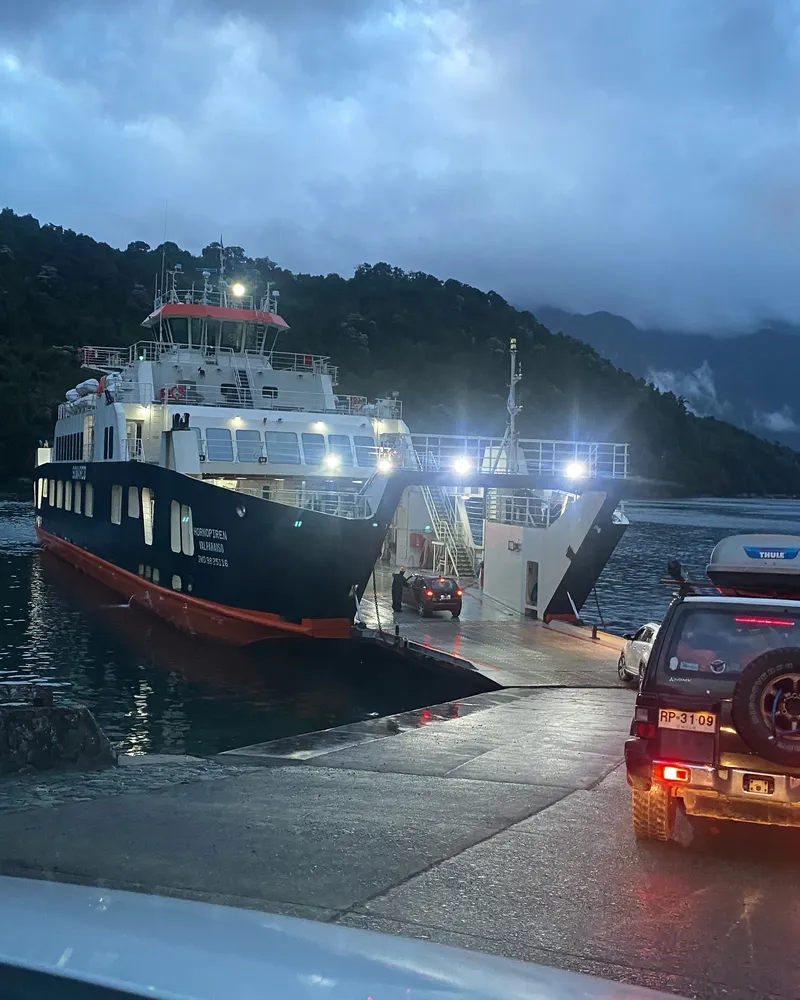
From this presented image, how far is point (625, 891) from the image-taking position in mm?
5895

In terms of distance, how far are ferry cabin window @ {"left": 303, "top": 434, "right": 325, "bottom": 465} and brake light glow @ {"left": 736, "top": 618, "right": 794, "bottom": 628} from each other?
2195 centimetres

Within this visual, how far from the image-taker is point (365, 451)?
29.4 metres

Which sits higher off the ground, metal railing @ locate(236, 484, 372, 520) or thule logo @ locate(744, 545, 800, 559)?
metal railing @ locate(236, 484, 372, 520)

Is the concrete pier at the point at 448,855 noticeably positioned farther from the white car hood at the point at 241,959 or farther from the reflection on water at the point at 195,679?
the reflection on water at the point at 195,679

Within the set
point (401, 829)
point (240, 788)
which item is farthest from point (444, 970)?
point (240, 788)

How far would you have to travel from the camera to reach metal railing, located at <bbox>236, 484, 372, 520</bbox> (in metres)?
22.9

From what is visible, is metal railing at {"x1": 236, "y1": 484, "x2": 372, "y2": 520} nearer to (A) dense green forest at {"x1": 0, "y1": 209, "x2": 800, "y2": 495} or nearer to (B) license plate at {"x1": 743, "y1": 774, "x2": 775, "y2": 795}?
(B) license plate at {"x1": 743, "y1": 774, "x2": 775, "y2": 795}

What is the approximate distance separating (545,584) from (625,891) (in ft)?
63.7

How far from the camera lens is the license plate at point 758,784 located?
623cm

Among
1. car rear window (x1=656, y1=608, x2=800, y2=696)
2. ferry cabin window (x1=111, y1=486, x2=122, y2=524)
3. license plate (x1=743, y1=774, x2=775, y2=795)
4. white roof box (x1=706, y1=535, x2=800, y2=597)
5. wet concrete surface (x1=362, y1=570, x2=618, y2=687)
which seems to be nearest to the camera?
license plate (x1=743, y1=774, x2=775, y2=795)

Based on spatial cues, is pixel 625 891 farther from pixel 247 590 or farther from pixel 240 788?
pixel 247 590

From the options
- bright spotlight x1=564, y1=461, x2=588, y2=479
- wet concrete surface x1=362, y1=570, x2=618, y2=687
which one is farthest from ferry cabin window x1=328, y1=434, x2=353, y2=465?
bright spotlight x1=564, y1=461, x2=588, y2=479

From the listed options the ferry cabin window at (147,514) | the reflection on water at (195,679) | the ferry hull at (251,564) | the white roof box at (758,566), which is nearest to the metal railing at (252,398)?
the ferry cabin window at (147,514)

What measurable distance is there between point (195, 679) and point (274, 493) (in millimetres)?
7618
